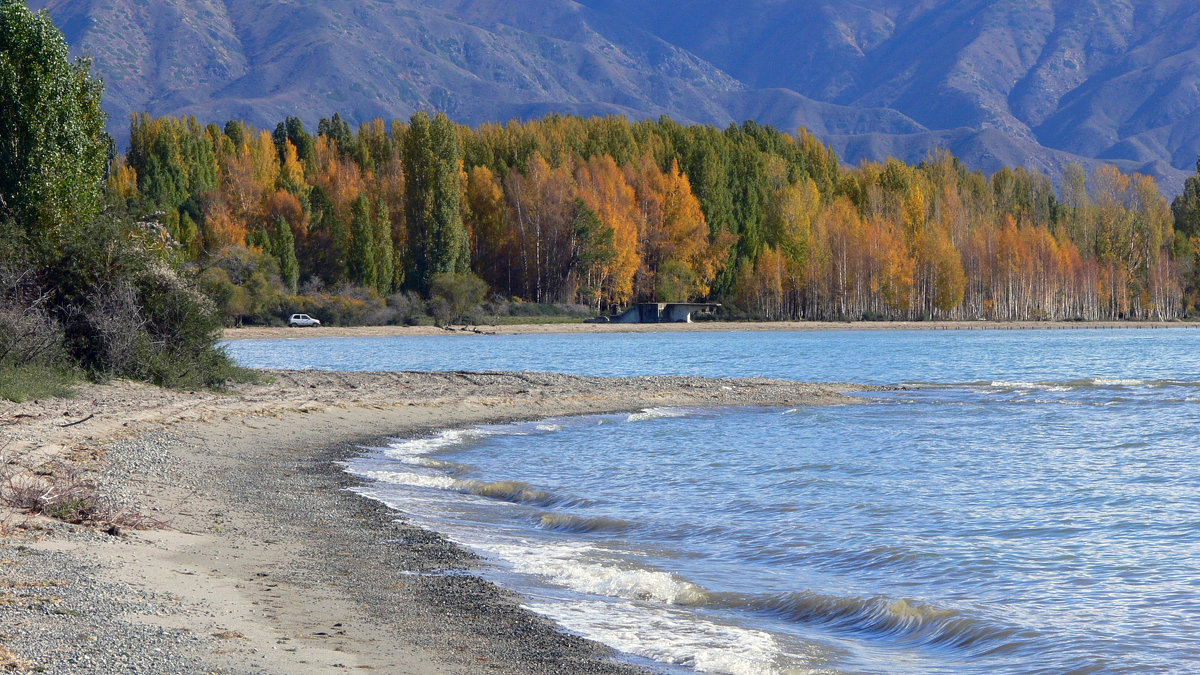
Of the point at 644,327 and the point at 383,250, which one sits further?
the point at 644,327

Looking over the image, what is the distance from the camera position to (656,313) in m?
83.2

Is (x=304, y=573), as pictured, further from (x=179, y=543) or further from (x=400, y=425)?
(x=400, y=425)

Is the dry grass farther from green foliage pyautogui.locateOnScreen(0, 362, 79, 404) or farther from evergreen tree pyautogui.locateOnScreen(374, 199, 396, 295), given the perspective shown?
evergreen tree pyautogui.locateOnScreen(374, 199, 396, 295)

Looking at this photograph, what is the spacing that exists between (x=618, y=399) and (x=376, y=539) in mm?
17462

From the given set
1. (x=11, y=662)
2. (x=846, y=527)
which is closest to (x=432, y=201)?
(x=846, y=527)

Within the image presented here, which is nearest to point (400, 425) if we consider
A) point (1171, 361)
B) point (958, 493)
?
point (958, 493)

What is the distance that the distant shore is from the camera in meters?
66.9

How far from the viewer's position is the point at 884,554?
35.7 feet

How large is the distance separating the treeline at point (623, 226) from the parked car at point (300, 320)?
3.91 feet

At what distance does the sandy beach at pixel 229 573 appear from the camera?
641 cm

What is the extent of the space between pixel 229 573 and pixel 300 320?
6373 cm

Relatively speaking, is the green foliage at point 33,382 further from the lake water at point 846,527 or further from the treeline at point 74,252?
the lake water at point 846,527

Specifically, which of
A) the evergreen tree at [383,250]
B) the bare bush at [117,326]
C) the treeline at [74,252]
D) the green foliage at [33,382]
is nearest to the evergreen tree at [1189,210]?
the evergreen tree at [383,250]

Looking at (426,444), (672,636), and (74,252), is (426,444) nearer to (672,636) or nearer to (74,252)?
(74,252)
